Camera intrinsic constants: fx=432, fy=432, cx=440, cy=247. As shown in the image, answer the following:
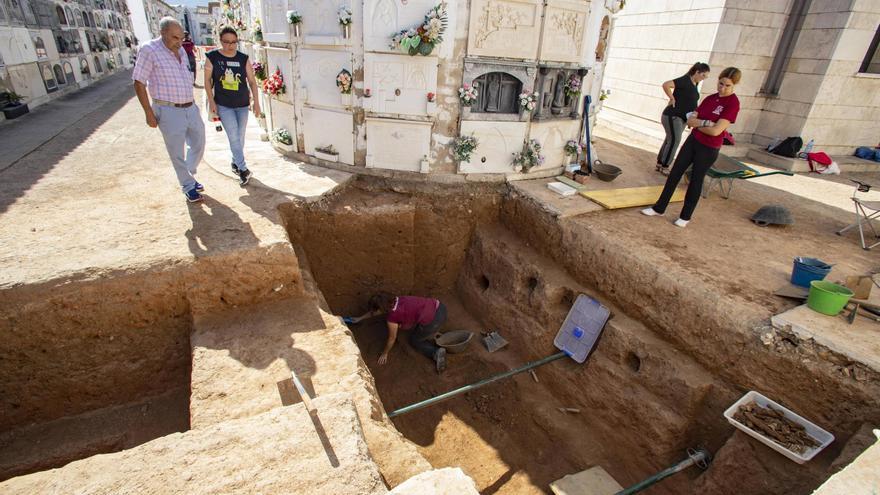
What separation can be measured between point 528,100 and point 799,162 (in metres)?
6.91

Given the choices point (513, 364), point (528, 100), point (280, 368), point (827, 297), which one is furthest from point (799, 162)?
point (280, 368)

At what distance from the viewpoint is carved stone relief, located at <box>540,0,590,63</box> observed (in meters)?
7.11

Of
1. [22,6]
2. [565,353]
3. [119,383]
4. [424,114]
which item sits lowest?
[565,353]

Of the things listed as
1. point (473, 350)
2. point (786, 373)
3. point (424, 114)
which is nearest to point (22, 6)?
point (424, 114)

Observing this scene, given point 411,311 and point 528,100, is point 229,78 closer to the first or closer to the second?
point 411,311

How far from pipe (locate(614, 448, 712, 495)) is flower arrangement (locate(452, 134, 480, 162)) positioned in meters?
5.23

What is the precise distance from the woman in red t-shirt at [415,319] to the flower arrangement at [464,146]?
253 centimetres

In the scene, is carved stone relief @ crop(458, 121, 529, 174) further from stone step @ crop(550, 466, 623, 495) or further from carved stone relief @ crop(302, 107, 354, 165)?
stone step @ crop(550, 466, 623, 495)

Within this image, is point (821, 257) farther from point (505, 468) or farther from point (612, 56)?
point (612, 56)

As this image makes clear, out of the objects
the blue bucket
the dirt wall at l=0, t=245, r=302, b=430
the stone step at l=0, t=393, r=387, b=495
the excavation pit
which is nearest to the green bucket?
the blue bucket

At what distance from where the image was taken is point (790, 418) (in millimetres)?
4246

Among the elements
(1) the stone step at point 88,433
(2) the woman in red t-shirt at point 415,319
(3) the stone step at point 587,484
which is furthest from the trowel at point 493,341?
(1) the stone step at point 88,433

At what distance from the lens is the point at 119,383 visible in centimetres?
468

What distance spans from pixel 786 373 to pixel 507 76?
571 centimetres
